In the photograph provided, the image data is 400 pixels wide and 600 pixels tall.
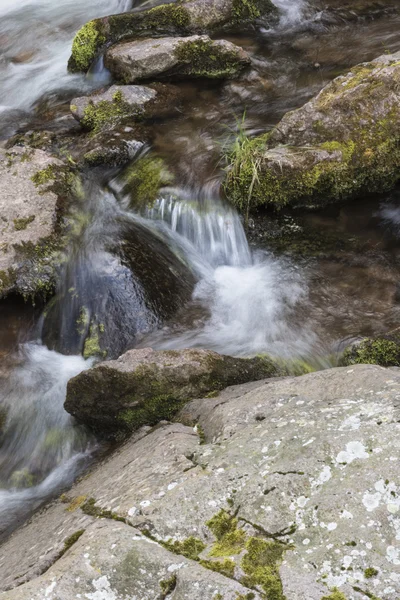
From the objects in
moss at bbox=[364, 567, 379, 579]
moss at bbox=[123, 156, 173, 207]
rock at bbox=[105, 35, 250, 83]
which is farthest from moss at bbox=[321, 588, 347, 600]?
rock at bbox=[105, 35, 250, 83]

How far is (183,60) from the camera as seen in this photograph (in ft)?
33.0

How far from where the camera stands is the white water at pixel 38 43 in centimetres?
1090

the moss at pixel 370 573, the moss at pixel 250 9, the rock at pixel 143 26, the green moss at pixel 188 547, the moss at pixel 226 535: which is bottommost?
the moss at pixel 370 573

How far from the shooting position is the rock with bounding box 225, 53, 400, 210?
7.06 m

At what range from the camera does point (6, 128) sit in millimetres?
9914

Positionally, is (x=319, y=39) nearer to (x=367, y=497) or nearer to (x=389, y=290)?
(x=389, y=290)

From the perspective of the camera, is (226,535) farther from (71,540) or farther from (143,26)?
(143,26)

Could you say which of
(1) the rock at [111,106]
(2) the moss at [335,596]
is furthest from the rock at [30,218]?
(2) the moss at [335,596]

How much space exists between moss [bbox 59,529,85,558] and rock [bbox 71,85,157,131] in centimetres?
726

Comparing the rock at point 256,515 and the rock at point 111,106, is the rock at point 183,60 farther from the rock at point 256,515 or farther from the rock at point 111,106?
the rock at point 256,515

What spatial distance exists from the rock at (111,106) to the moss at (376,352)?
5.59 metres

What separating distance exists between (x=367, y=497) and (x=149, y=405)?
254 cm

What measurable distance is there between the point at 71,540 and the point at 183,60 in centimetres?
880

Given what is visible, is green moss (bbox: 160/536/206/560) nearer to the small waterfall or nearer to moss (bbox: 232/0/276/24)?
the small waterfall
